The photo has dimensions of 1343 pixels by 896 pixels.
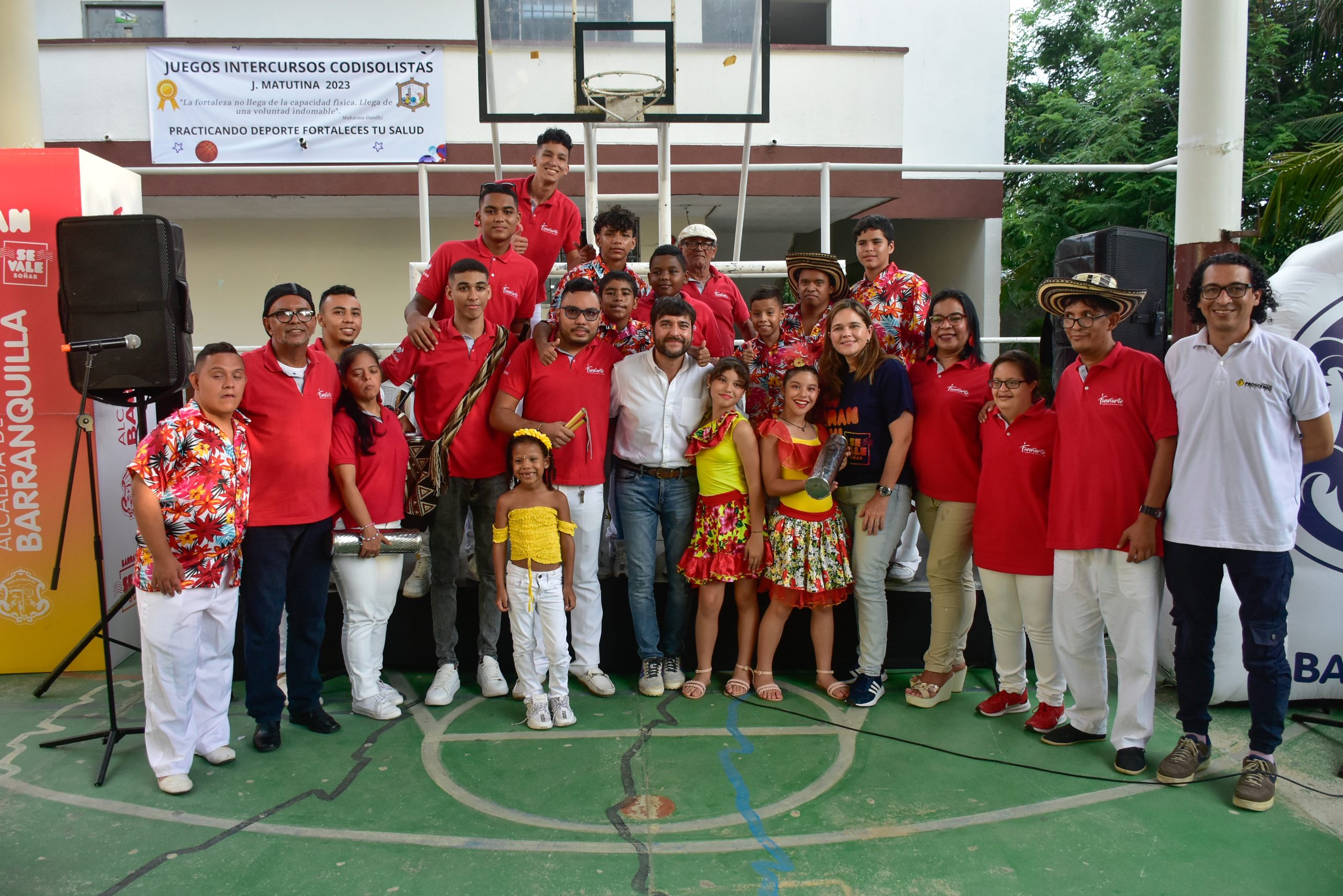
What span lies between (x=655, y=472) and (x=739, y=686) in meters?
1.10


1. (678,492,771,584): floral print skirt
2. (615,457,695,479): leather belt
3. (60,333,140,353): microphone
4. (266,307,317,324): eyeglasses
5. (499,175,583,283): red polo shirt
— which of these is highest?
(499,175,583,283): red polo shirt

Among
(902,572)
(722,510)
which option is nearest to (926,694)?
(902,572)

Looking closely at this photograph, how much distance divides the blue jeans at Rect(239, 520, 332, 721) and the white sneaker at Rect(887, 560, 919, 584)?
280 centimetres

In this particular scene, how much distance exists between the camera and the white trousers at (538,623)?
4055mm

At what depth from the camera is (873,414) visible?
4.19m

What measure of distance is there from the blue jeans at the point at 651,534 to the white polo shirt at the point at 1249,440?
6.91 ft

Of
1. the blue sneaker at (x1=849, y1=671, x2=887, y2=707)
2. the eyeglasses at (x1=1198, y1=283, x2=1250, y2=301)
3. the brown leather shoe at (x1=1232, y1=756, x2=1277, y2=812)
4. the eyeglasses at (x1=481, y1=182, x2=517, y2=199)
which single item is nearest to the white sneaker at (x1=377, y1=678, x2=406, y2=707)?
the blue sneaker at (x1=849, y1=671, x2=887, y2=707)

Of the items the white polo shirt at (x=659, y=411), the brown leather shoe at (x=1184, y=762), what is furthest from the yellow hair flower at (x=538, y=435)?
the brown leather shoe at (x=1184, y=762)

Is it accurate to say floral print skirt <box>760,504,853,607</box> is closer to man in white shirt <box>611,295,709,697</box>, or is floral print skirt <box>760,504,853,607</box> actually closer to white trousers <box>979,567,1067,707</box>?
man in white shirt <box>611,295,709,697</box>

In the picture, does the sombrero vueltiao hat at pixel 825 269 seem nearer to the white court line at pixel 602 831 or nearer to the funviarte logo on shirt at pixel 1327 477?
the funviarte logo on shirt at pixel 1327 477

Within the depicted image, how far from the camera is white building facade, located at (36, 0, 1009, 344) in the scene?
9320 millimetres

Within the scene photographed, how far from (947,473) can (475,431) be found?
2.18 m

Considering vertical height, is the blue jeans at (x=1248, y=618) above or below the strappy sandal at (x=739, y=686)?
above

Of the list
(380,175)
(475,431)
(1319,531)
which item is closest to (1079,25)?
(380,175)
